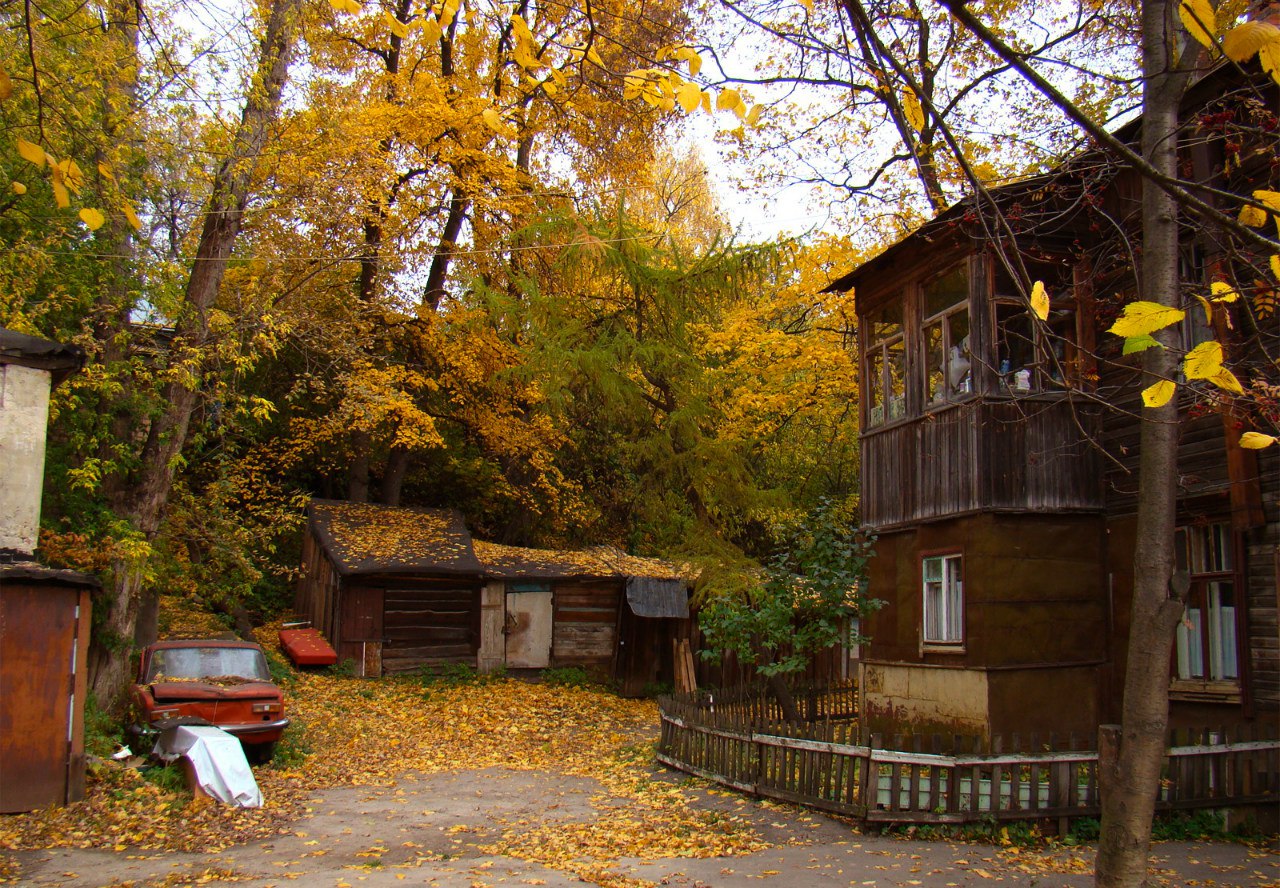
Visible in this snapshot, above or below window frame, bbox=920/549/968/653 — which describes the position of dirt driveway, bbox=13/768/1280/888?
below

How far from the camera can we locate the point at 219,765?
12078 millimetres

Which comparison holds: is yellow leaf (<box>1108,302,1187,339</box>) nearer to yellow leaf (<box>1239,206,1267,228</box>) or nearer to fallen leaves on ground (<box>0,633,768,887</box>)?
yellow leaf (<box>1239,206,1267,228</box>)

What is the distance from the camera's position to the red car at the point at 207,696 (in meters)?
14.3

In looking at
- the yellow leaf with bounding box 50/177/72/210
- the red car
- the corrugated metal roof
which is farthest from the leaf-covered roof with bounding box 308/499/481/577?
the yellow leaf with bounding box 50/177/72/210

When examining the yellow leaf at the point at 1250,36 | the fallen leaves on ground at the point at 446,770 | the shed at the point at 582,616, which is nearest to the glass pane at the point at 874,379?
the fallen leaves on ground at the point at 446,770

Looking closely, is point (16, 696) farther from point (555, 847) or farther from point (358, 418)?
point (358, 418)

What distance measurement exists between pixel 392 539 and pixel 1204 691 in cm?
1872

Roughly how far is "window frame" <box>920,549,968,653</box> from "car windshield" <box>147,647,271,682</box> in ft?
34.2

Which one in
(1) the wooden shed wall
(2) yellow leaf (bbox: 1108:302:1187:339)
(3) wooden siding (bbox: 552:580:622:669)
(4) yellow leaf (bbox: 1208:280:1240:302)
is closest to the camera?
(2) yellow leaf (bbox: 1108:302:1187:339)

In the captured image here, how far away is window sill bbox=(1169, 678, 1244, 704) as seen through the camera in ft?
37.4

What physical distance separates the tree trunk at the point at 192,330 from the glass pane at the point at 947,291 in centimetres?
1104

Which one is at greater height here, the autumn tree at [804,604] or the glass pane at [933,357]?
the glass pane at [933,357]

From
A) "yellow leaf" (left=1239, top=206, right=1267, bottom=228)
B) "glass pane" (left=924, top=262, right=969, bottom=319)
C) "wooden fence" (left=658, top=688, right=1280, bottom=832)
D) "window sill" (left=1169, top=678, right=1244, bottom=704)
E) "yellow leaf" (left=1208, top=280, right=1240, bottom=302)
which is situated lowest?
"wooden fence" (left=658, top=688, right=1280, bottom=832)

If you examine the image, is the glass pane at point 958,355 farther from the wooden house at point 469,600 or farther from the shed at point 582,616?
the shed at point 582,616
